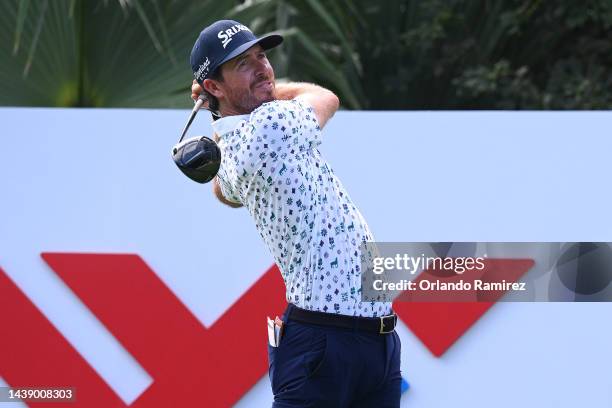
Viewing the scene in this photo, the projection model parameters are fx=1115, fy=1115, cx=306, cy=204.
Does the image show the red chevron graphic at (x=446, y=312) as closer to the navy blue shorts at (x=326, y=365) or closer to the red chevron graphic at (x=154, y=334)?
the red chevron graphic at (x=154, y=334)

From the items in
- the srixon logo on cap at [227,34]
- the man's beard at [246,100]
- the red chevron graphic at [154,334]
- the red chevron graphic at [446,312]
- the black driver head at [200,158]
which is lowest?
the red chevron graphic at [446,312]

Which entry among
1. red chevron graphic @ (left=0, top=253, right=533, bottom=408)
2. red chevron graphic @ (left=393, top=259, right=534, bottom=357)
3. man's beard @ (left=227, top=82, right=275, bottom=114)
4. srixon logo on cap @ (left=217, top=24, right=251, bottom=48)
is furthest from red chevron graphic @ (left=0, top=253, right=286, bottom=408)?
srixon logo on cap @ (left=217, top=24, right=251, bottom=48)

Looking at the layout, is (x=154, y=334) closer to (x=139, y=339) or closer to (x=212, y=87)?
(x=139, y=339)

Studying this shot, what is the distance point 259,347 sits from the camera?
443cm

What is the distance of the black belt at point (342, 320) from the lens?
A: 310 centimetres

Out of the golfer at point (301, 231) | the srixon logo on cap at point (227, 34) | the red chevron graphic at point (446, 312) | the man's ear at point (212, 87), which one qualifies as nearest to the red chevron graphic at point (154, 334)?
the red chevron graphic at point (446, 312)

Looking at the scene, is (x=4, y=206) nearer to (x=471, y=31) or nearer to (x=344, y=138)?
(x=344, y=138)

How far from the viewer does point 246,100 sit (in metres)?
3.20

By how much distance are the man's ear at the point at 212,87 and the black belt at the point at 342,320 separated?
65cm

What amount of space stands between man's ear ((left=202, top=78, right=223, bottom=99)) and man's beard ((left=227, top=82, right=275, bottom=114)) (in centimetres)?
4

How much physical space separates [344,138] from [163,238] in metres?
0.83

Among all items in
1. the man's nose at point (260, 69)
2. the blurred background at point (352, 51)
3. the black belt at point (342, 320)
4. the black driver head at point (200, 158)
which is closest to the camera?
the black driver head at point (200, 158)

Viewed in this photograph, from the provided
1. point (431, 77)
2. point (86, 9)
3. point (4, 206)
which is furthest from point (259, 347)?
point (431, 77)

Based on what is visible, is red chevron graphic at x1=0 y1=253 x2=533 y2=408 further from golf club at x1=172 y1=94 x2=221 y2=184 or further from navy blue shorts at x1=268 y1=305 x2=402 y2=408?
golf club at x1=172 y1=94 x2=221 y2=184
